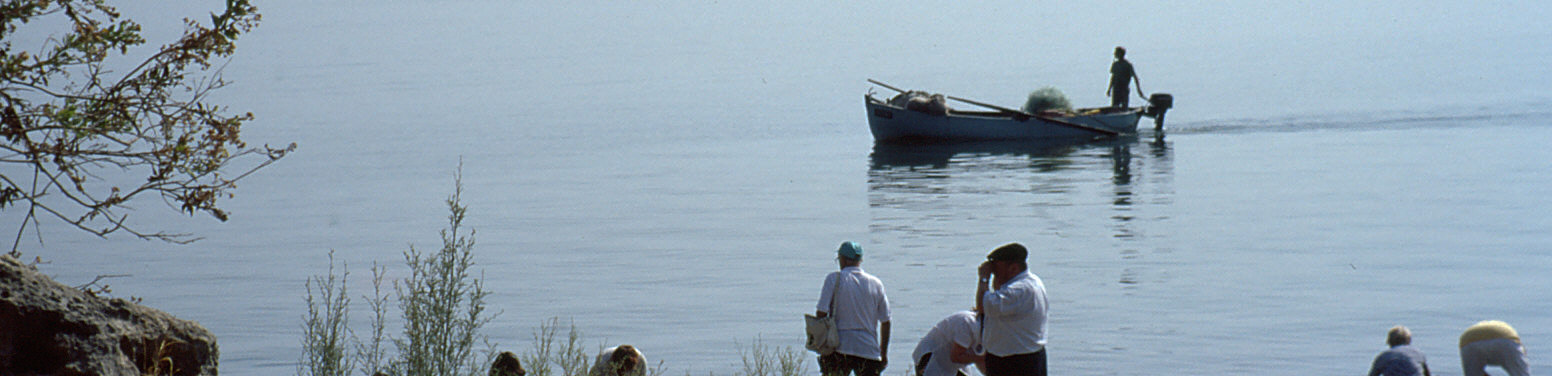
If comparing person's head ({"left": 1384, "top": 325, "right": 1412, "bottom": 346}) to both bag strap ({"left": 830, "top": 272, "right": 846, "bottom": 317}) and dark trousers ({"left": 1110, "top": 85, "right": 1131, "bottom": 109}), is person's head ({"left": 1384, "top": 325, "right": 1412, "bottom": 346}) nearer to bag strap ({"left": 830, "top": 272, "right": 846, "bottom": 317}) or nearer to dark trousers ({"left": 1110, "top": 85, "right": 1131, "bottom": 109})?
bag strap ({"left": 830, "top": 272, "right": 846, "bottom": 317})

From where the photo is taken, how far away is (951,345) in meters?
9.59

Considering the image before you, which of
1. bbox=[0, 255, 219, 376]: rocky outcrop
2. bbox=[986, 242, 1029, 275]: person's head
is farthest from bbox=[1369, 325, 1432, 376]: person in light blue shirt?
bbox=[0, 255, 219, 376]: rocky outcrop

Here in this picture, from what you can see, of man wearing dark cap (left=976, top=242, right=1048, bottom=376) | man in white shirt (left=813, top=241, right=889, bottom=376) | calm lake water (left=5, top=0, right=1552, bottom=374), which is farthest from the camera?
calm lake water (left=5, top=0, right=1552, bottom=374)

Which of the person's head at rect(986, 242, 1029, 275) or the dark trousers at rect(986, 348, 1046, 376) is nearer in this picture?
the person's head at rect(986, 242, 1029, 275)

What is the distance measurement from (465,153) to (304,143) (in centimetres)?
1617

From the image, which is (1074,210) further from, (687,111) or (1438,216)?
(687,111)

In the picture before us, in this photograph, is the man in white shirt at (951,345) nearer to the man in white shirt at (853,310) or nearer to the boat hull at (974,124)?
the man in white shirt at (853,310)

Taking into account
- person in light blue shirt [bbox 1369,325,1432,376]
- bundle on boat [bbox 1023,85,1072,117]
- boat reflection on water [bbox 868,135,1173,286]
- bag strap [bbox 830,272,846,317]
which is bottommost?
person in light blue shirt [bbox 1369,325,1432,376]

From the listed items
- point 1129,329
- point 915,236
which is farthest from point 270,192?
point 1129,329

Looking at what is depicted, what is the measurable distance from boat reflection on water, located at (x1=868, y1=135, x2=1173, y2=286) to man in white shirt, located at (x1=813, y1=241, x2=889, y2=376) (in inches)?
565

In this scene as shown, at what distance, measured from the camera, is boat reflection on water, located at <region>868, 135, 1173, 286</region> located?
28.5 m

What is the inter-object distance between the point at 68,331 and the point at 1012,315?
448 cm

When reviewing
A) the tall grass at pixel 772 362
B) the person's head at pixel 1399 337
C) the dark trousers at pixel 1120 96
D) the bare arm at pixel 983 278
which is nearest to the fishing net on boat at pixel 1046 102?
the dark trousers at pixel 1120 96

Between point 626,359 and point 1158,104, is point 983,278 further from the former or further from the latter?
point 1158,104
